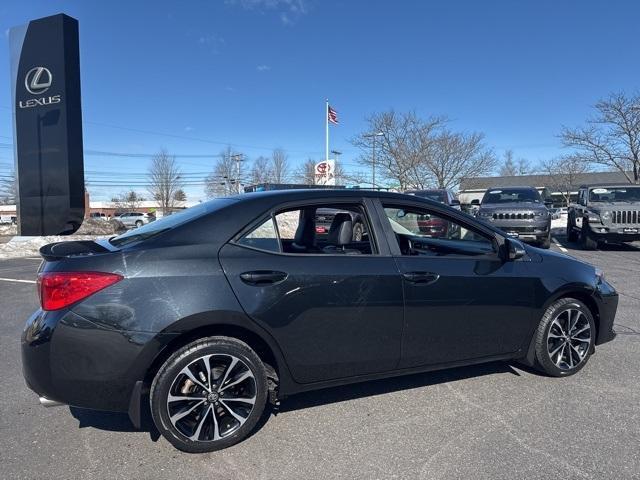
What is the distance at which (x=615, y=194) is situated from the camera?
13641mm

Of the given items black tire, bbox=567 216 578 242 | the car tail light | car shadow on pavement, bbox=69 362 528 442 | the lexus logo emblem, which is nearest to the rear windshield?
the car tail light

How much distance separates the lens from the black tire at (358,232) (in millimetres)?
3607

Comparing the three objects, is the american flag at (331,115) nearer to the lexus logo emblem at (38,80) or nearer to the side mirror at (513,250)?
the lexus logo emblem at (38,80)

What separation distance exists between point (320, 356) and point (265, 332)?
43cm

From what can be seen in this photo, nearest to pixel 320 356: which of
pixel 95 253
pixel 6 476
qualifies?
pixel 95 253

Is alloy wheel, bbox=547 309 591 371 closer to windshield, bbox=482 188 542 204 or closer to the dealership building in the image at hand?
windshield, bbox=482 188 542 204

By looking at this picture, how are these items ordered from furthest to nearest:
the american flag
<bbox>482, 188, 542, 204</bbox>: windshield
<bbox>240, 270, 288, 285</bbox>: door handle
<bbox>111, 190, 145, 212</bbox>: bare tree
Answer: <bbox>111, 190, 145, 212</bbox>: bare tree → the american flag → <bbox>482, 188, 542, 204</bbox>: windshield → <bbox>240, 270, 288, 285</bbox>: door handle

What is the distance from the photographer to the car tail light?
8.80 feet

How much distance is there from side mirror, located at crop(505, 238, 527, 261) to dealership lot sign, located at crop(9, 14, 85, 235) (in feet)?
49.5

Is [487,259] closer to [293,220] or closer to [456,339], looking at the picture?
[456,339]

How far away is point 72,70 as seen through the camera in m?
15.3

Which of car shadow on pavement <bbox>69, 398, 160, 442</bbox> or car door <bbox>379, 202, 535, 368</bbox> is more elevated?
car door <bbox>379, 202, 535, 368</bbox>

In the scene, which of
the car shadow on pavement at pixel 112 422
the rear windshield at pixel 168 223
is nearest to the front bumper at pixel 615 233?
the rear windshield at pixel 168 223

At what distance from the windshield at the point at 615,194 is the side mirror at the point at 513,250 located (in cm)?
1157
